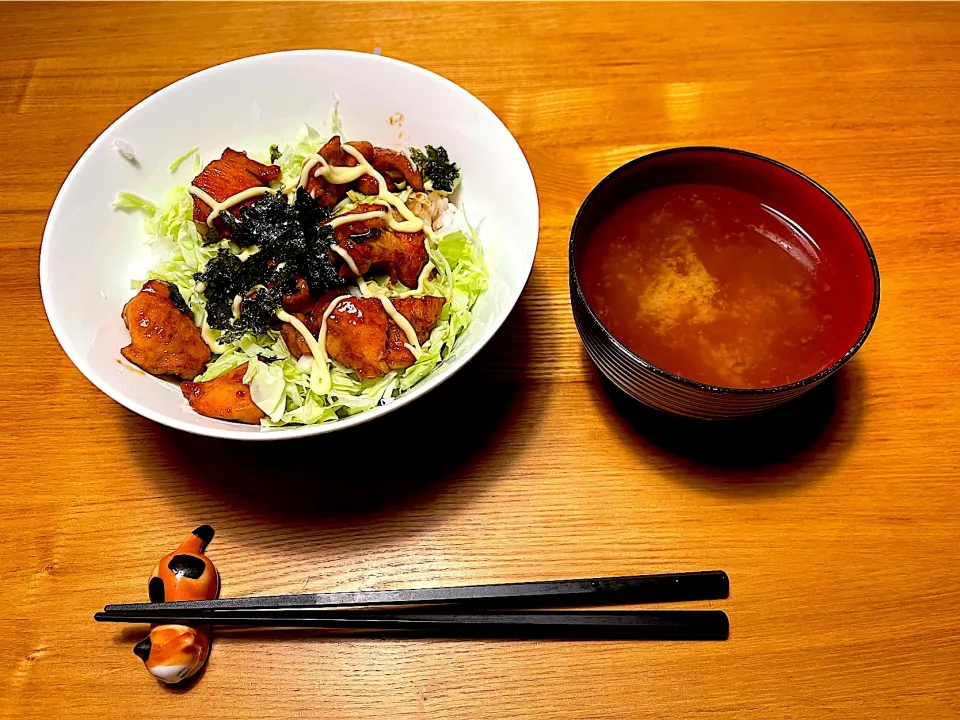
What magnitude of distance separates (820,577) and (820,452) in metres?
0.29

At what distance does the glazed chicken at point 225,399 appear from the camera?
4.94ft

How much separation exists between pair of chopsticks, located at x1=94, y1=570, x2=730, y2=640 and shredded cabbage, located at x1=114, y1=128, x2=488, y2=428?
0.36 m

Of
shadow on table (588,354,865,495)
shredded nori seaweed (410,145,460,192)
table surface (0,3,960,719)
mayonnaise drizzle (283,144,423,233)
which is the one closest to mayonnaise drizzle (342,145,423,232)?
mayonnaise drizzle (283,144,423,233)

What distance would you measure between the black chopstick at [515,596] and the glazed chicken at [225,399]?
1.15 feet

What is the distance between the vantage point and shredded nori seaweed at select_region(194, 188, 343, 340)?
5.43 ft

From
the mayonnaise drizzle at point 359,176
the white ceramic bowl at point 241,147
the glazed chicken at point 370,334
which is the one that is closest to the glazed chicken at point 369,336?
the glazed chicken at point 370,334

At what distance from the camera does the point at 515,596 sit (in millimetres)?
1432

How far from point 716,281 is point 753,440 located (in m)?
0.38

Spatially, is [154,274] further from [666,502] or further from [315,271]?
[666,502]

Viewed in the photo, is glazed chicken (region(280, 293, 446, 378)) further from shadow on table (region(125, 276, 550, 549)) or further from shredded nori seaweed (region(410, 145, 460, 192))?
shredded nori seaweed (region(410, 145, 460, 192))

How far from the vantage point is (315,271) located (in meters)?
1.67

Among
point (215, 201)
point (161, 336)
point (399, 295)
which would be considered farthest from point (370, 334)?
point (215, 201)

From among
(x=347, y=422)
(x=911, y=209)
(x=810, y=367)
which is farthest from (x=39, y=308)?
(x=911, y=209)

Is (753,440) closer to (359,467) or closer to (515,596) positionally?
(515,596)
